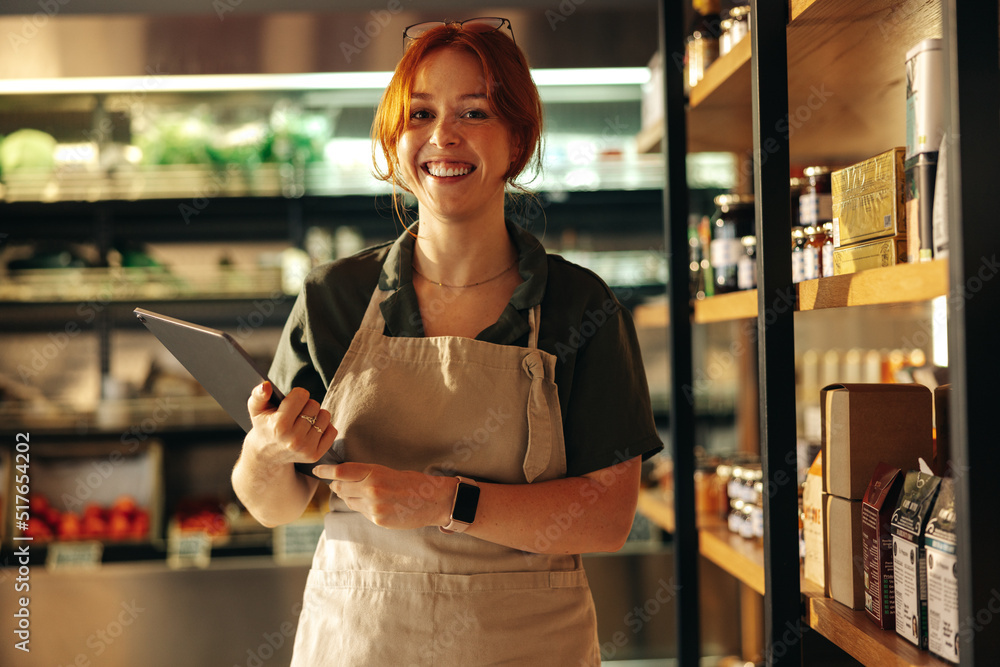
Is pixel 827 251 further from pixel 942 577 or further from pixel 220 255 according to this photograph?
pixel 220 255

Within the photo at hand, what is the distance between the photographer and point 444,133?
1.23 meters

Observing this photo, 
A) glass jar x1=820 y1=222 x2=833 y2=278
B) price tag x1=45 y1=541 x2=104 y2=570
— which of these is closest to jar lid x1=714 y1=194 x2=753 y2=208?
glass jar x1=820 y1=222 x2=833 y2=278

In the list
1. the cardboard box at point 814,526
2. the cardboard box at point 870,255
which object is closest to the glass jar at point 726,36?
the cardboard box at point 870,255

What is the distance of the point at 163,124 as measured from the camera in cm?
324

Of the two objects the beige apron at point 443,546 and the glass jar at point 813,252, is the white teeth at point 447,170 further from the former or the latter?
the glass jar at point 813,252

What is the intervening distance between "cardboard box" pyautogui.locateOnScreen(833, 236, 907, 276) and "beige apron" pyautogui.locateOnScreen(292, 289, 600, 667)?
49 cm

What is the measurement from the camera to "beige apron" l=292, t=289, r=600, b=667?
4.00ft

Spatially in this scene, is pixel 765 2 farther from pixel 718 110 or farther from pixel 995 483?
pixel 995 483

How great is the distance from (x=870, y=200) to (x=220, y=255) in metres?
3.06

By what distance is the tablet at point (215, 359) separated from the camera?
1.03 m

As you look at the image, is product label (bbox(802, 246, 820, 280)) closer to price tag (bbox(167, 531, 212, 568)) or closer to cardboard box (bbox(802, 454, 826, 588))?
cardboard box (bbox(802, 454, 826, 588))

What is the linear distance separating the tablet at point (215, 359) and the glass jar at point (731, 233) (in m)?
1.03

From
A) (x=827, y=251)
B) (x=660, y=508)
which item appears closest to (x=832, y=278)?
(x=827, y=251)

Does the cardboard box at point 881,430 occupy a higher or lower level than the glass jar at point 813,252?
lower
